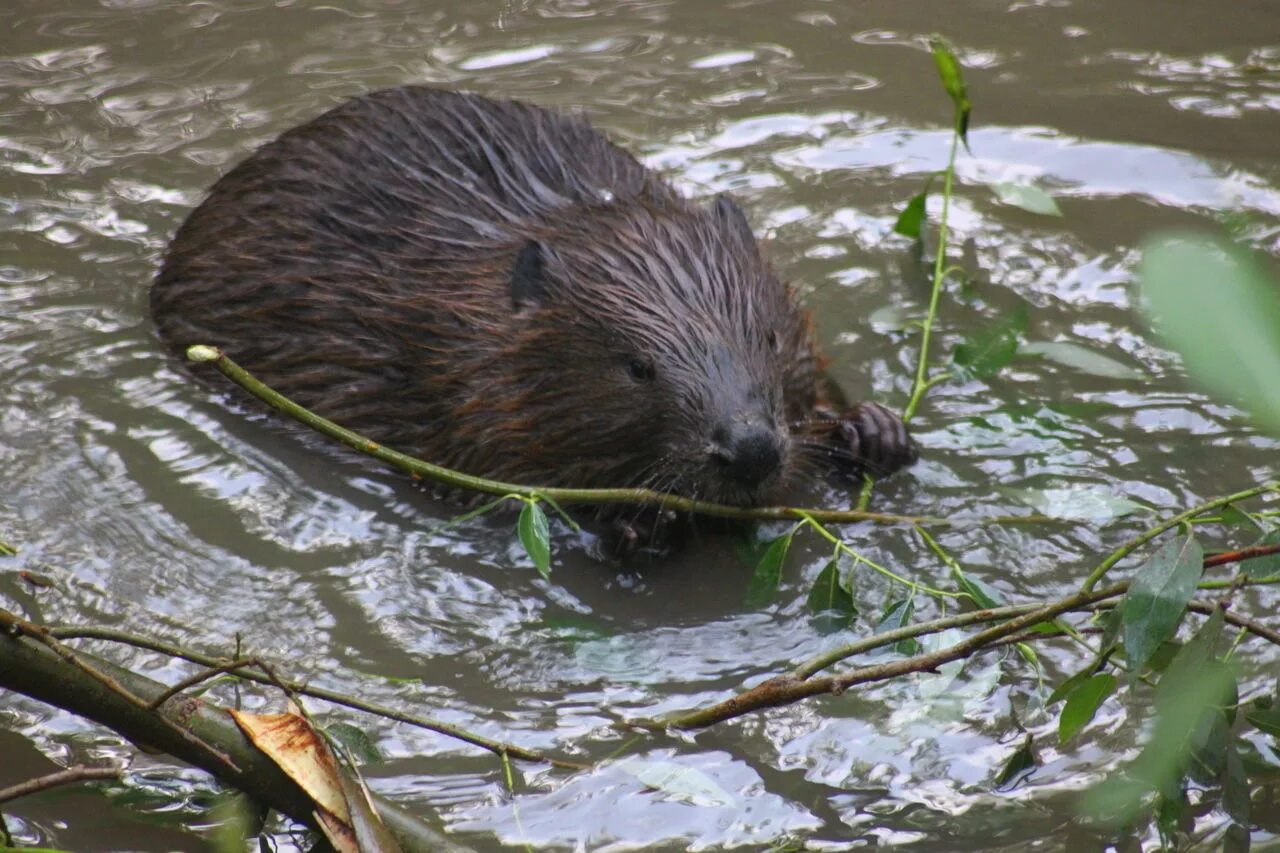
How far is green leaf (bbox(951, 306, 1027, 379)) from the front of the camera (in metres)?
3.61

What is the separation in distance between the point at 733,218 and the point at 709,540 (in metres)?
0.76

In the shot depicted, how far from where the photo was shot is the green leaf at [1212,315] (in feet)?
2.45

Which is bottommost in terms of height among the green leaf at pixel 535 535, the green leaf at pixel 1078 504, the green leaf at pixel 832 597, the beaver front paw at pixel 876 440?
the beaver front paw at pixel 876 440

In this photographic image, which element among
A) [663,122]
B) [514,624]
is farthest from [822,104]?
[514,624]

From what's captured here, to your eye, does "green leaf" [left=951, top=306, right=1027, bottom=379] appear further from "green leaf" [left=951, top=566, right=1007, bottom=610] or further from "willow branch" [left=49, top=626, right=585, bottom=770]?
"willow branch" [left=49, top=626, right=585, bottom=770]

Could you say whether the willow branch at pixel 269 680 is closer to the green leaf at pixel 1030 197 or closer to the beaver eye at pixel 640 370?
the beaver eye at pixel 640 370

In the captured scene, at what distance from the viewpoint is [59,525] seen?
3430 mm

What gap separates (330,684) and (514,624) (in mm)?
421

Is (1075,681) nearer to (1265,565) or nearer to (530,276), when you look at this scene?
(1265,565)

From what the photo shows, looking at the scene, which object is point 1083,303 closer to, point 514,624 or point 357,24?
point 514,624

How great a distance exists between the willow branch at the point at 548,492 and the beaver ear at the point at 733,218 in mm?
692

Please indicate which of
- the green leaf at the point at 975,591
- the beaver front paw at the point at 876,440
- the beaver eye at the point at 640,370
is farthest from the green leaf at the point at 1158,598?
the beaver front paw at the point at 876,440

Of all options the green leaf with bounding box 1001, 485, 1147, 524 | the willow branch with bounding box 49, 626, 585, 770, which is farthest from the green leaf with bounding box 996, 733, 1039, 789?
the willow branch with bounding box 49, 626, 585, 770

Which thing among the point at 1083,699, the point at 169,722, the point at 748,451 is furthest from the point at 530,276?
the point at 1083,699
